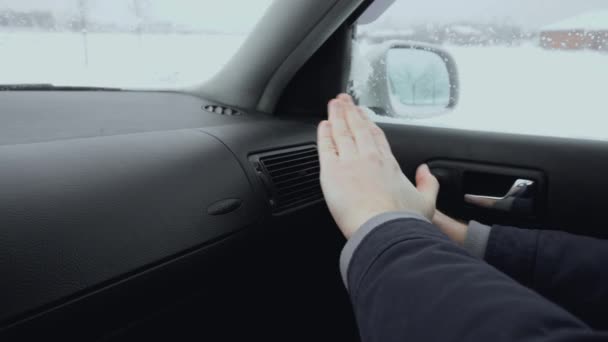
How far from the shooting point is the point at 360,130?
1.07m

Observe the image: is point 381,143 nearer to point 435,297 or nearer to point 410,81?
point 435,297

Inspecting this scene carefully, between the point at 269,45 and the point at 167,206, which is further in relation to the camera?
the point at 269,45

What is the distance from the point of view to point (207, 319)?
133 cm

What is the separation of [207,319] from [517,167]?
116 centimetres

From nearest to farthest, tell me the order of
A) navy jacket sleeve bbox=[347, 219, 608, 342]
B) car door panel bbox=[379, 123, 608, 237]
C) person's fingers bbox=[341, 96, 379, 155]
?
navy jacket sleeve bbox=[347, 219, 608, 342], person's fingers bbox=[341, 96, 379, 155], car door panel bbox=[379, 123, 608, 237]

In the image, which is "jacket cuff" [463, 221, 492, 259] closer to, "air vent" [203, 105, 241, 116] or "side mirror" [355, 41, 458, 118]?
"side mirror" [355, 41, 458, 118]

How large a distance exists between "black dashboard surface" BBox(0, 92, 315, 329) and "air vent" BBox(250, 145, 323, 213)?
42 mm

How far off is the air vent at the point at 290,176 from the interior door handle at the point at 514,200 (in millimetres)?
610

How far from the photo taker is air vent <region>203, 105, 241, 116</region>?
1754mm

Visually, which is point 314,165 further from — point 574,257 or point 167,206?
point 574,257

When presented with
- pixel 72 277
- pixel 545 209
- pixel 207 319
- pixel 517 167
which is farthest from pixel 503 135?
pixel 72 277

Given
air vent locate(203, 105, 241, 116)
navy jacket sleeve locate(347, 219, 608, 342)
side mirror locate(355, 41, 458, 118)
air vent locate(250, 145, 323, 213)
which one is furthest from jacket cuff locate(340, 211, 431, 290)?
side mirror locate(355, 41, 458, 118)

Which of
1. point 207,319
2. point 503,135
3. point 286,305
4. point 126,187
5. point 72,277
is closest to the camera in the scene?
point 72,277

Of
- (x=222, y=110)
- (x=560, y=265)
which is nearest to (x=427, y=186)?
(x=560, y=265)
